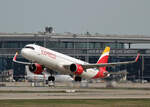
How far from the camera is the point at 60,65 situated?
278 ft

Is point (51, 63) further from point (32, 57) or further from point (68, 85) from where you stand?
point (68, 85)

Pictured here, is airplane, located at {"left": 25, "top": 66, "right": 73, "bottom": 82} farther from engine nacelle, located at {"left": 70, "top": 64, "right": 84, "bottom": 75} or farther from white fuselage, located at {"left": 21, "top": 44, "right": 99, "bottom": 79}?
white fuselage, located at {"left": 21, "top": 44, "right": 99, "bottom": 79}

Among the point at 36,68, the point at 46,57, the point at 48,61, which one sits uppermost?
the point at 46,57

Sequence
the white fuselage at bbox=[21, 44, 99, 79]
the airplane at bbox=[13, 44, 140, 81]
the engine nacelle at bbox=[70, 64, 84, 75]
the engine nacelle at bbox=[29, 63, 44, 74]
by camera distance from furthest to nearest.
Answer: the engine nacelle at bbox=[70, 64, 84, 75] < the engine nacelle at bbox=[29, 63, 44, 74] < the airplane at bbox=[13, 44, 140, 81] < the white fuselage at bbox=[21, 44, 99, 79]

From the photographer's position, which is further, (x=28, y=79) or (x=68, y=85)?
(x=28, y=79)

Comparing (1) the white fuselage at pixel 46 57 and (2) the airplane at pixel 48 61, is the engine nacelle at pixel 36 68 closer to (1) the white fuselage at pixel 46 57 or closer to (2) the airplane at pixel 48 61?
(2) the airplane at pixel 48 61

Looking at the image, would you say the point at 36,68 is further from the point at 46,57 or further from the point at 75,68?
the point at 75,68

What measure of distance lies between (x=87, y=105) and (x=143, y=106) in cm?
619

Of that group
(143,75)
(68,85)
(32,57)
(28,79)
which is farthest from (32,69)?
(143,75)

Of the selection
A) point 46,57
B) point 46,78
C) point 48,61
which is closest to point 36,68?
point 48,61

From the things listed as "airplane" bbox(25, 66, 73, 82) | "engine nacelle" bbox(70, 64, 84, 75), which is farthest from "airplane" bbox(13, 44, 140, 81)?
"airplane" bbox(25, 66, 73, 82)

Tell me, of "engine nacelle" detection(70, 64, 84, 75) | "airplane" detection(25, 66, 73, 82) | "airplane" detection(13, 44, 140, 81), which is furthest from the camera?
"airplane" detection(25, 66, 73, 82)

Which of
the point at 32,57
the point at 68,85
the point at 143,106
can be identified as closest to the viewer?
the point at 143,106

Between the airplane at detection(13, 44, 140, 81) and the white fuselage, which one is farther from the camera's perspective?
the airplane at detection(13, 44, 140, 81)
